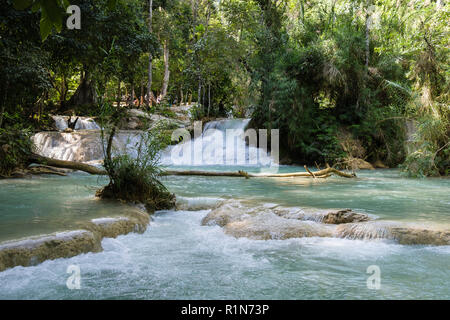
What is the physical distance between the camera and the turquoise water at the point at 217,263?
3.39 metres

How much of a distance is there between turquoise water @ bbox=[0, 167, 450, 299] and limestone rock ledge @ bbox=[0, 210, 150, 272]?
89mm

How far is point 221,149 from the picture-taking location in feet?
61.3

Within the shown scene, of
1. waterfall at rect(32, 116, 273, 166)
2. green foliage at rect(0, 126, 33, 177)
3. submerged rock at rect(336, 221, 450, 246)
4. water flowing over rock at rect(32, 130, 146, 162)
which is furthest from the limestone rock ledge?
water flowing over rock at rect(32, 130, 146, 162)

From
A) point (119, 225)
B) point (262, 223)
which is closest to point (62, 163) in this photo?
point (119, 225)

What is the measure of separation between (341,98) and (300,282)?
15646 millimetres

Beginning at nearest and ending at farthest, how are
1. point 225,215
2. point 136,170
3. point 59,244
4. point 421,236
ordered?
point 59,244, point 421,236, point 225,215, point 136,170

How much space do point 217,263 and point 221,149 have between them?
47.8 feet

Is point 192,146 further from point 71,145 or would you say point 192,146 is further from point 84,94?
point 84,94

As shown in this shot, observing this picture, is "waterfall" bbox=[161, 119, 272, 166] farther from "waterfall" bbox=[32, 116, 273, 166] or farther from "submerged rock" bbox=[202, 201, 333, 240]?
"submerged rock" bbox=[202, 201, 333, 240]
